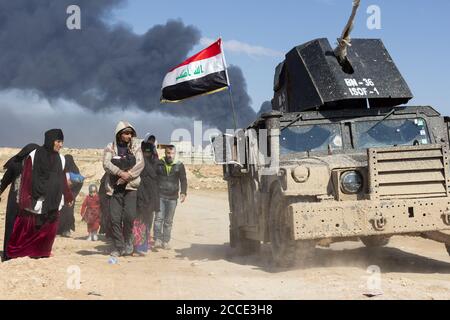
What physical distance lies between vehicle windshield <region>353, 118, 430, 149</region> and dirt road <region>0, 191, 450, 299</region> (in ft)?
4.89

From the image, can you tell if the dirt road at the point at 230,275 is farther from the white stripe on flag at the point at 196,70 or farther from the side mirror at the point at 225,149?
the white stripe on flag at the point at 196,70

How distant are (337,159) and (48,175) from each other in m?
3.79

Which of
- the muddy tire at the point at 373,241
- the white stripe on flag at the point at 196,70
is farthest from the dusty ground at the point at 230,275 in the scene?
the white stripe on flag at the point at 196,70

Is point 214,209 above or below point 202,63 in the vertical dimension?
below

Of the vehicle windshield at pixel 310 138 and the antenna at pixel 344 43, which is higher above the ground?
the antenna at pixel 344 43

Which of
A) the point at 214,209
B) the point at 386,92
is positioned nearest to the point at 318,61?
the point at 386,92

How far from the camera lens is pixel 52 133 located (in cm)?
803

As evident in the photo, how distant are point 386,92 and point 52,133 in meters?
4.52

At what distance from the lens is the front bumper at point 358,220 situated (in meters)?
6.10

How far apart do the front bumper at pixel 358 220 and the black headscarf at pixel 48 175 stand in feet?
11.5

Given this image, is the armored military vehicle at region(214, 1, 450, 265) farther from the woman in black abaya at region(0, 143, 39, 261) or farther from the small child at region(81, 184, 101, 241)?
the small child at region(81, 184, 101, 241)
